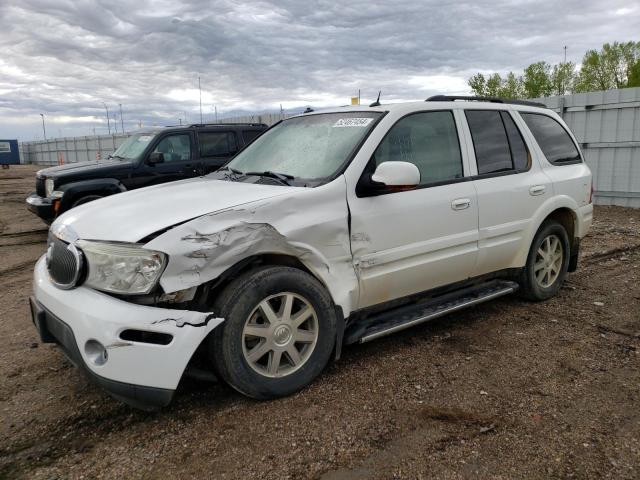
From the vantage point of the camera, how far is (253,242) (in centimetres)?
284

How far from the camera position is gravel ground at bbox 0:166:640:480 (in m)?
2.43

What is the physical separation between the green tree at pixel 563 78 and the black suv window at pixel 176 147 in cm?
Answer: 5190

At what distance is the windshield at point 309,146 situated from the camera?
340 centimetres

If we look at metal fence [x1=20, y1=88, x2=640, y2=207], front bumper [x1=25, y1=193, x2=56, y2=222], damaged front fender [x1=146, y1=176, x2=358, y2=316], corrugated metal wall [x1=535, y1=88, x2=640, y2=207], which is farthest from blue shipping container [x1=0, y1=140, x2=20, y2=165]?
damaged front fender [x1=146, y1=176, x2=358, y2=316]

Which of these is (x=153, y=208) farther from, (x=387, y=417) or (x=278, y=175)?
(x=387, y=417)

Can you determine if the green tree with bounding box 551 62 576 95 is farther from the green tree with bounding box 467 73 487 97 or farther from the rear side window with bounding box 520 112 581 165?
the rear side window with bounding box 520 112 581 165

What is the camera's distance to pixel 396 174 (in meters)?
3.14

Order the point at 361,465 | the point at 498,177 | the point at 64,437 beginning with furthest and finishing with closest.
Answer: the point at 498,177, the point at 64,437, the point at 361,465

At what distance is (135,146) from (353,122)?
631 centimetres

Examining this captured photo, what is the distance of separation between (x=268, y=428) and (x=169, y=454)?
517mm

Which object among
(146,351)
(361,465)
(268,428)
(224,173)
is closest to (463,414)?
(361,465)

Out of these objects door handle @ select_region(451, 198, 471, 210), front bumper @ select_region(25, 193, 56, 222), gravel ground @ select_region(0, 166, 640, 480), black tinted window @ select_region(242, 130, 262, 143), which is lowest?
A: gravel ground @ select_region(0, 166, 640, 480)

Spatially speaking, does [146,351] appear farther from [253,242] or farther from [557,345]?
[557,345]

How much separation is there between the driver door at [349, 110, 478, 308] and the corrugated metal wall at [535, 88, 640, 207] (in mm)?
8450
